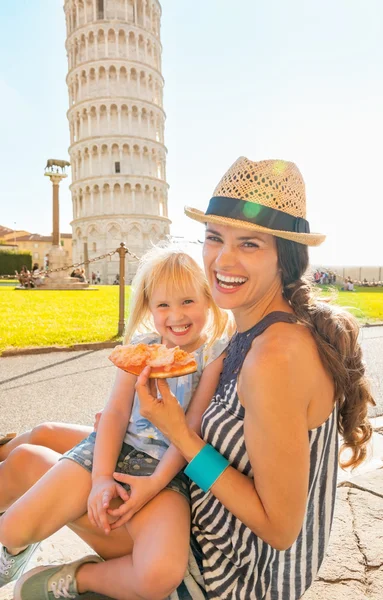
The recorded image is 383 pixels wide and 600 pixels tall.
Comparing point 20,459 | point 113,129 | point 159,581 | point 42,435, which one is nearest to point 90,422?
point 42,435

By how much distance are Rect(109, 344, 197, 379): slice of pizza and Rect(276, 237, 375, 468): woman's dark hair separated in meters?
0.43

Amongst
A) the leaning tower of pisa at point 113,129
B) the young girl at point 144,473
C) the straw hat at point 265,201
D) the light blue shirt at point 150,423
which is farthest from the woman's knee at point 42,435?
the leaning tower of pisa at point 113,129

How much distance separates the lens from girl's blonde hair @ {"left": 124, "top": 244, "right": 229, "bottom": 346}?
201 centimetres

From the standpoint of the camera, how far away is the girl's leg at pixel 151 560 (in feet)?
4.48

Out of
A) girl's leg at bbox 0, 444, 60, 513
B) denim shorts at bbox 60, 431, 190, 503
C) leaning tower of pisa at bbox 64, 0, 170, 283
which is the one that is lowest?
girl's leg at bbox 0, 444, 60, 513

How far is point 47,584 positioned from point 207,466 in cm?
79

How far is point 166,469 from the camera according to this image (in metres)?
1.54

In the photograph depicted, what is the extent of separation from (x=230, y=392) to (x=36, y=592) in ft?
3.29

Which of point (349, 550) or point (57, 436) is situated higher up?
point (57, 436)

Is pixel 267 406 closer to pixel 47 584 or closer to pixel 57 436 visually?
pixel 47 584

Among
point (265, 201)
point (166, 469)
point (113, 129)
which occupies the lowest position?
point (166, 469)

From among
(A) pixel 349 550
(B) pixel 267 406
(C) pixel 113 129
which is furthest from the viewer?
(C) pixel 113 129

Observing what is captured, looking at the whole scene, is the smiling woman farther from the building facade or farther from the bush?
the building facade

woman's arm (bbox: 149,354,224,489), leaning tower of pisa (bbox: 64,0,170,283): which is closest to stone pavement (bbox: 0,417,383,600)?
woman's arm (bbox: 149,354,224,489)
